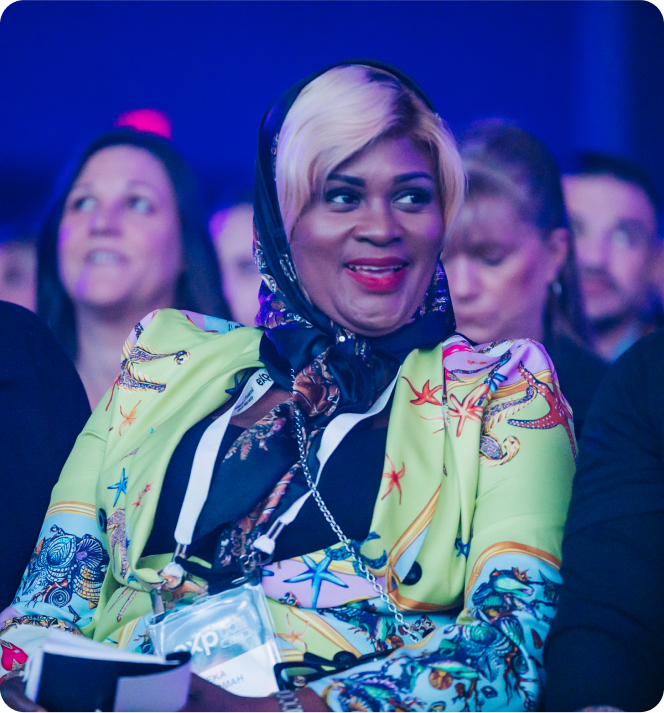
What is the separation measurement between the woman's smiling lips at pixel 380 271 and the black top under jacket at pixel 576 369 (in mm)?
443

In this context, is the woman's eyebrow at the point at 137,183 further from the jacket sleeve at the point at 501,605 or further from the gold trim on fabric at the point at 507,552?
the gold trim on fabric at the point at 507,552

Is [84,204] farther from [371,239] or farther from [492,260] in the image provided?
[492,260]

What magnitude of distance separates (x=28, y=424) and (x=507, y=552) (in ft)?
3.50

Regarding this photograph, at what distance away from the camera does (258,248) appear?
6.01ft

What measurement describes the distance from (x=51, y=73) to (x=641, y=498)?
1.87m

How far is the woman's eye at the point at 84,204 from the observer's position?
83.7 inches

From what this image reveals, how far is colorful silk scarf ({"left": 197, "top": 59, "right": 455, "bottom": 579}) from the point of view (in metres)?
1.45

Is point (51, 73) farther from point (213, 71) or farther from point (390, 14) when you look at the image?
point (390, 14)

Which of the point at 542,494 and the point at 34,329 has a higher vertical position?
the point at 34,329

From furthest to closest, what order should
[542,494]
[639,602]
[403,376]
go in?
[403,376], [542,494], [639,602]

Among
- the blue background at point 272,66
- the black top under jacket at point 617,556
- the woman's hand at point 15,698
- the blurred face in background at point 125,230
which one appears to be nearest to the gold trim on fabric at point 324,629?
the black top under jacket at point 617,556

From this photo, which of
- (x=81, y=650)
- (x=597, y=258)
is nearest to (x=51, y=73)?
(x=597, y=258)

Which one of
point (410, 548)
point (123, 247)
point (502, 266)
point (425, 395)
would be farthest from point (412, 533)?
point (123, 247)

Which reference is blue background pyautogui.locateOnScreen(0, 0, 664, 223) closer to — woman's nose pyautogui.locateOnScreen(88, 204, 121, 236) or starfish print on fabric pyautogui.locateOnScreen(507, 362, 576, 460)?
woman's nose pyautogui.locateOnScreen(88, 204, 121, 236)
